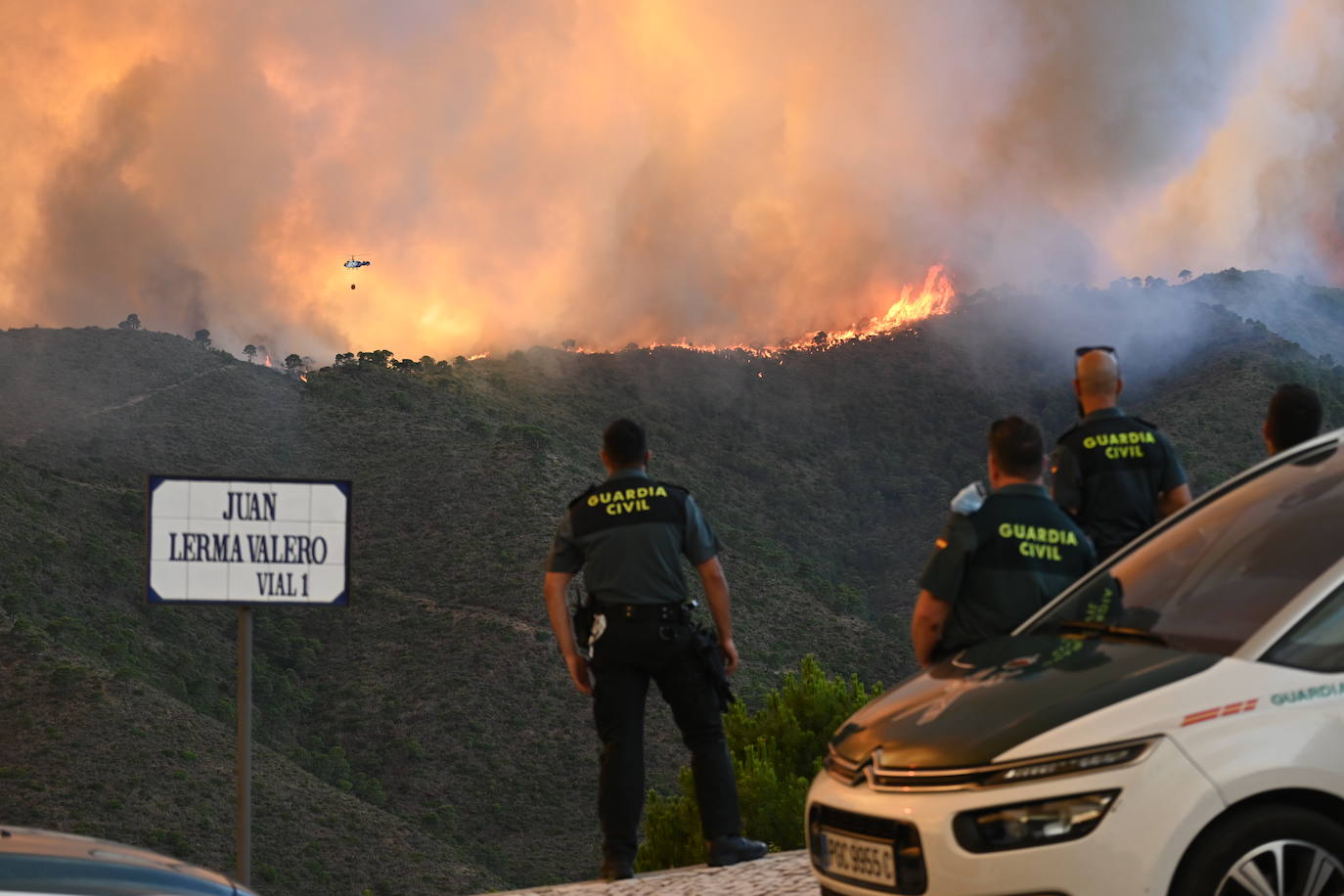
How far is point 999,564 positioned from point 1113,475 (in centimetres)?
154

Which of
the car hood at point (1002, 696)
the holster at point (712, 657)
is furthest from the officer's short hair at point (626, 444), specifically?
the car hood at point (1002, 696)

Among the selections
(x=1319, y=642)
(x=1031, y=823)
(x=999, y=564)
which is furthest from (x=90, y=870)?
(x=999, y=564)

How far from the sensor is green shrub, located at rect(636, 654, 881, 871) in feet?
55.6

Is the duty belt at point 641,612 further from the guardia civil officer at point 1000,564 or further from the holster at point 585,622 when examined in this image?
the guardia civil officer at point 1000,564

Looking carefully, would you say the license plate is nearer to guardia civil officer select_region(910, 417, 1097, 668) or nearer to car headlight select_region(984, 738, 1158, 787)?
car headlight select_region(984, 738, 1158, 787)

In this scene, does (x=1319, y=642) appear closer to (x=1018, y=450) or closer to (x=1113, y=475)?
(x=1018, y=450)

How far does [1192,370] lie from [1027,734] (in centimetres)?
7319

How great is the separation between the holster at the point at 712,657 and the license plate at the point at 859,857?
268cm

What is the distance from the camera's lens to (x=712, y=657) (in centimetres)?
808

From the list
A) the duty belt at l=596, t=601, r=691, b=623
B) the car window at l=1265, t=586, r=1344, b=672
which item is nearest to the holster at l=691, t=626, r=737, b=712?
the duty belt at l=596, t=601, r=691, b=623

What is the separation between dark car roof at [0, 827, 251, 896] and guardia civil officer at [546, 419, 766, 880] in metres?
3.55

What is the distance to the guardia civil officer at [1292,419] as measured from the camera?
7605 mm

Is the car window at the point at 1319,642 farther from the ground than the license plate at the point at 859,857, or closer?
farther from the ground

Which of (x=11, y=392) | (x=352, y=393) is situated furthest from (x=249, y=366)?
(x=11, y=392)
